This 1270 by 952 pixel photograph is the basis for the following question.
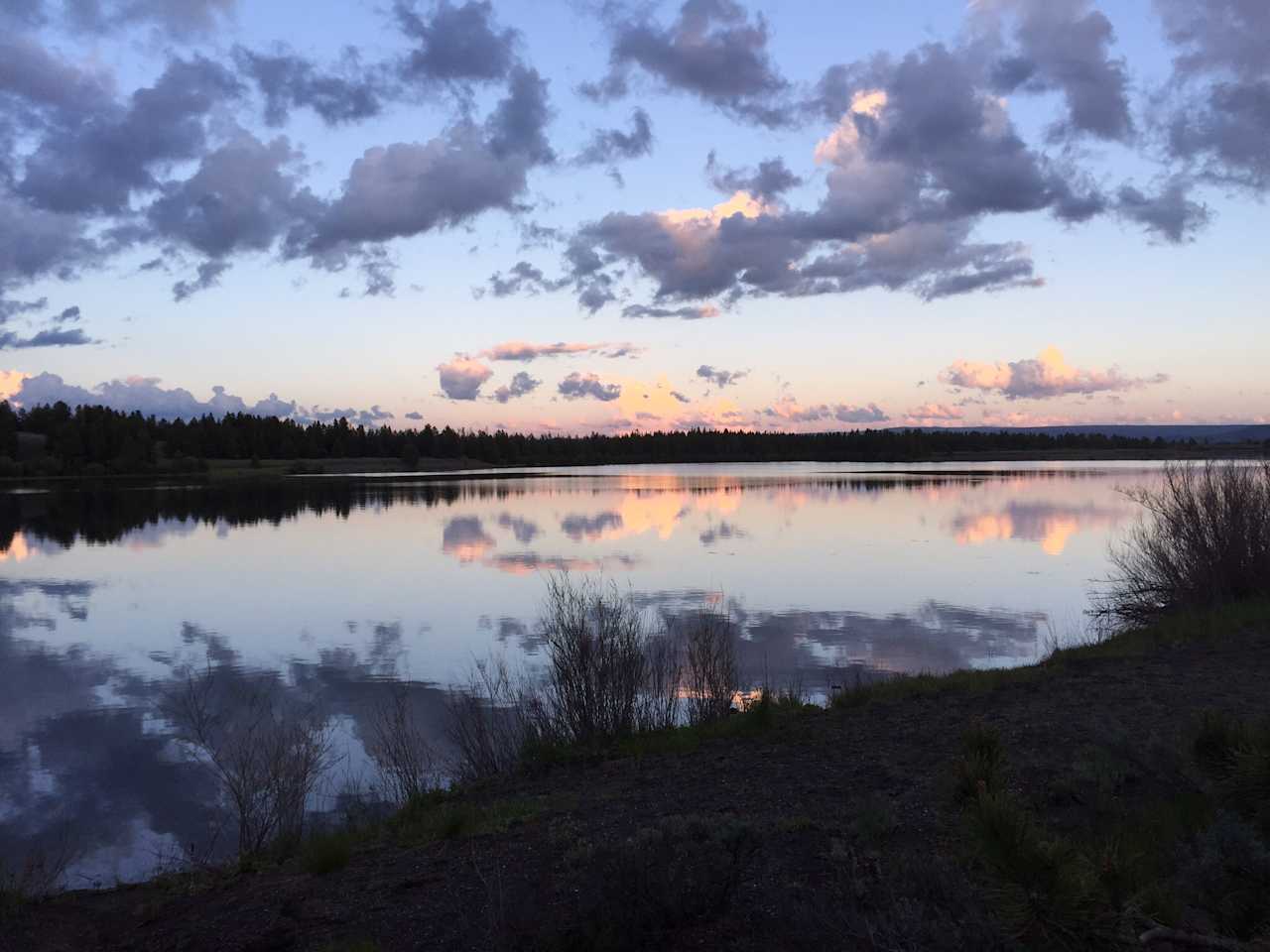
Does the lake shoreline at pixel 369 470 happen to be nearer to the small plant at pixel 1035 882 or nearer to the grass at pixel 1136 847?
the grass at pixel 1136 847

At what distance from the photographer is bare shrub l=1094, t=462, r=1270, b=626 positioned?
17.2m


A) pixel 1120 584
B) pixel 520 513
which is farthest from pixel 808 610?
pixel 520 513

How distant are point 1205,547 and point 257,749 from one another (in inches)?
657

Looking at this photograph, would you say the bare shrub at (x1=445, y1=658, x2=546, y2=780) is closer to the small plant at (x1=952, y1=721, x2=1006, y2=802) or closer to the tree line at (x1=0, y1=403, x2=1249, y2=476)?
the small plant at (x1=952, y1=721, x2=1006, y2=802)

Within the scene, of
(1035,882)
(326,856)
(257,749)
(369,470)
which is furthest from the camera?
(369,470)

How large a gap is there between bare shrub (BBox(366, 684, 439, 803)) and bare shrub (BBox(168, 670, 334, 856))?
1.92 feet

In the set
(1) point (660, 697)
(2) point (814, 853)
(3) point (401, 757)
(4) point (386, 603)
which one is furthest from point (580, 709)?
(4) point (386, 603)

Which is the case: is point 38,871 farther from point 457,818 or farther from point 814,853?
point 814,853

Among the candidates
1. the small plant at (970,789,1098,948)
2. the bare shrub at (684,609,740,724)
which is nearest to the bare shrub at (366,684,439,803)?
the bare shrub at (684,609,740,724)

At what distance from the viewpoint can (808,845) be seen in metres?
5.80

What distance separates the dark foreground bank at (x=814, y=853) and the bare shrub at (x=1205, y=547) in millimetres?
8869

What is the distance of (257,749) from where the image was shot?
10.7 meters

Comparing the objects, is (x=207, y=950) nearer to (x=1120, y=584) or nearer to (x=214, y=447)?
(x=1120, y=584)

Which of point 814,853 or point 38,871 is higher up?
point 814,853
